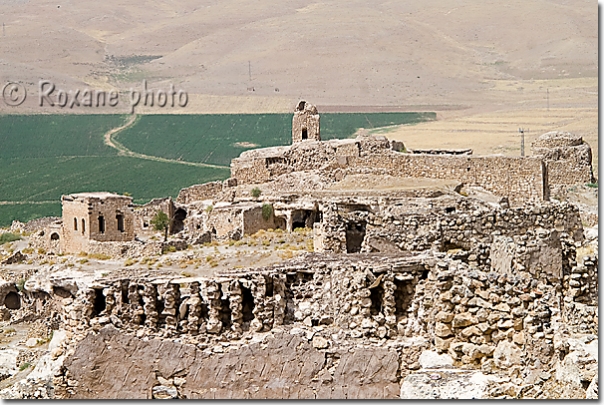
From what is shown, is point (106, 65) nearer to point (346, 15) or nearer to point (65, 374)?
point (346, 15)

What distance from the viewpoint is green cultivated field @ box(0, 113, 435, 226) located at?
53.2m

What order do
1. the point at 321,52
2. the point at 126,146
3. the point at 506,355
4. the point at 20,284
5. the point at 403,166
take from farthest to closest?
the point at 321,52
the point at 126,146
the point at 20,284
the point at 403,166
the point at 506,355

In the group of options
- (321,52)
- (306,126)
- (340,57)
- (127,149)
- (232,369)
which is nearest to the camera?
(232,369)

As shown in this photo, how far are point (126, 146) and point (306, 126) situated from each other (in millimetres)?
39600

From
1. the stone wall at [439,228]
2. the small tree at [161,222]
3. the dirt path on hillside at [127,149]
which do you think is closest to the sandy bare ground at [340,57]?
the dirt path on hillside at [127,149]

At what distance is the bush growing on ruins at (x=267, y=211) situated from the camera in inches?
956

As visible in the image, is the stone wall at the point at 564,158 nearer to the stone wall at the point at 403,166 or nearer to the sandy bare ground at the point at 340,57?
the stone wall at the point at 403,166

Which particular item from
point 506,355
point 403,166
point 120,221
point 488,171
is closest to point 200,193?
point 120,221

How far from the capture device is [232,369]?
13.2 meters

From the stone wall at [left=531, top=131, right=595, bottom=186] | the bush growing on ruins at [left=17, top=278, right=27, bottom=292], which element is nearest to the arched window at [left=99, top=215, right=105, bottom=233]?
the bush growing on ruins at [left=17, top=278, right=27, bottom=292]

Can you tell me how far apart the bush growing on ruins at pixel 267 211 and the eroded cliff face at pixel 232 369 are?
10934mm

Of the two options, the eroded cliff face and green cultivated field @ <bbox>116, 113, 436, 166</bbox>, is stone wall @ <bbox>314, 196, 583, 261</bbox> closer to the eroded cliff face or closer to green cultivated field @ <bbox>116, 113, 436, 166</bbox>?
the eroded cliff face

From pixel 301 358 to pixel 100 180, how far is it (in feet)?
149

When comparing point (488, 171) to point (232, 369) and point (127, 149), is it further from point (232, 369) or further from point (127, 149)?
point (127, 149)
